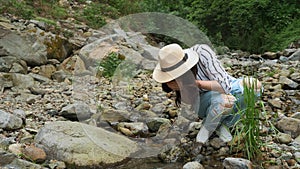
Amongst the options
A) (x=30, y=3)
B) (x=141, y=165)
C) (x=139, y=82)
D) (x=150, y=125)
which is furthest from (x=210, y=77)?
(x=30, y=3)

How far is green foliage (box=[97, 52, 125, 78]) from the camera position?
552 cm

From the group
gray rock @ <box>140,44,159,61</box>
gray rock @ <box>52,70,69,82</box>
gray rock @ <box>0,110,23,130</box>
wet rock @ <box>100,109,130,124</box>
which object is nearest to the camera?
gray rock @ <box>0,110,23,130</box>

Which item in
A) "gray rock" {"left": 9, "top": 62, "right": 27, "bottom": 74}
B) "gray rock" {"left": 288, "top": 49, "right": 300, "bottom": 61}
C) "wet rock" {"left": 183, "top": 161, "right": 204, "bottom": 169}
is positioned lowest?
"gray rock" {"left": 9, "top": 62, "right": 27, "bottom": 74}

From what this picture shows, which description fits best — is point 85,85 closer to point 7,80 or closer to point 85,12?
point 7,80

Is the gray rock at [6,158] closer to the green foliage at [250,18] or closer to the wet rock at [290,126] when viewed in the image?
the wet rock at [290,126]

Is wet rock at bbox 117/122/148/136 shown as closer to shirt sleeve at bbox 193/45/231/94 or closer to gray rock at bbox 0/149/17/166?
shirt sleeve at bbox 193/45/231/94

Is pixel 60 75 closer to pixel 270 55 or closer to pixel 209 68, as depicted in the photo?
pixel 209 68

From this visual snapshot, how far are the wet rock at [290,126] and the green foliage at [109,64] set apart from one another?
2684 millimetres

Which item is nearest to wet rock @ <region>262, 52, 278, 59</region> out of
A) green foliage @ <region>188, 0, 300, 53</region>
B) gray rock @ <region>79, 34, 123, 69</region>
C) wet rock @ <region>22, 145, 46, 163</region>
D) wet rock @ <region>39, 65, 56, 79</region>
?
green foliage @ <region>188, 0, 300, 53</region>

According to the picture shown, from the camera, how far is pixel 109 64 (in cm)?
567

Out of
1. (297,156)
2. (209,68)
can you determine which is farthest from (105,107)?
(297,156)

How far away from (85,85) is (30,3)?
335 centimetres

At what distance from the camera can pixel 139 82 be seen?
5273 mm

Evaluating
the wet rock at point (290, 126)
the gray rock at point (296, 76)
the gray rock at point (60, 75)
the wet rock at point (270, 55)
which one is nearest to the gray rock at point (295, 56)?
the wet rock at point (270, 55)
